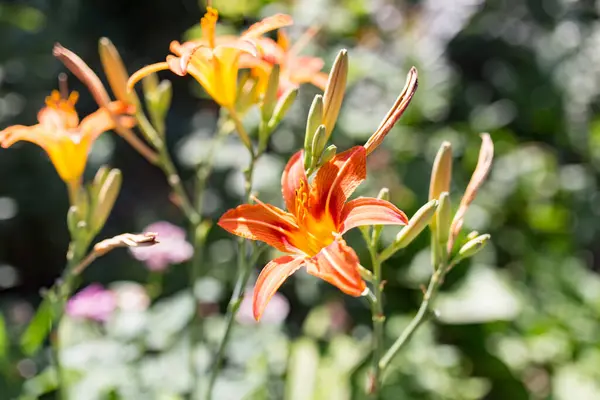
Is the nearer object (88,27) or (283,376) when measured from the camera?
(283,376)

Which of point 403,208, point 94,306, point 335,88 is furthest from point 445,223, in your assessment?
point 403,208

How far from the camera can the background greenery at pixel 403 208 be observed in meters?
1.75

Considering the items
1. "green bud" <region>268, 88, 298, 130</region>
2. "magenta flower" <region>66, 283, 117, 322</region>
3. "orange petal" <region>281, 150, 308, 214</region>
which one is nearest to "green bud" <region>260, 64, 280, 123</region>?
"green bud" <region>268, 88, 298, 130</region>

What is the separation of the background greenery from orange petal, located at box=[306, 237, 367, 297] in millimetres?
848

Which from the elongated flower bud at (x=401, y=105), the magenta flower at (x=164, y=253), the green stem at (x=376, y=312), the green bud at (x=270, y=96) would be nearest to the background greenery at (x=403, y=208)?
the magenta flower at (x=164, y=253)

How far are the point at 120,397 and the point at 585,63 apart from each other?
2340 mm

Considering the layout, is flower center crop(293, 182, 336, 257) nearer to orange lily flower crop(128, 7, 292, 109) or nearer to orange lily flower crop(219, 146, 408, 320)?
orange lily flower crop(219, 146, 408, 320)

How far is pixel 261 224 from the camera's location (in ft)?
2.73

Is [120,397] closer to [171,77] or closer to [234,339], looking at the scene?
[234,339]

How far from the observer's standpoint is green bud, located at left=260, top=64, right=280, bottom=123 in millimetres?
950

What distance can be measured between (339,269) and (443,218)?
0.24 metres

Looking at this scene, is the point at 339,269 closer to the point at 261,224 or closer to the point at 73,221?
the point at 261,224

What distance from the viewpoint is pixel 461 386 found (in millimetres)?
2020

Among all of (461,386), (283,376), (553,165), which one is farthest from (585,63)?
(283,376)
